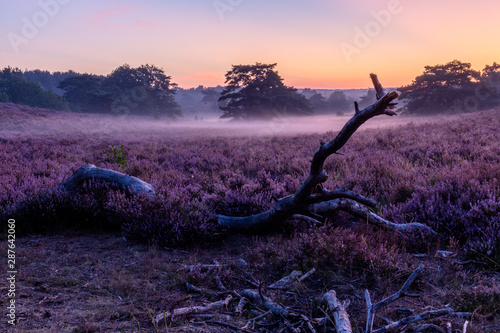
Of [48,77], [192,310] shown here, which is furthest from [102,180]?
[48,77]

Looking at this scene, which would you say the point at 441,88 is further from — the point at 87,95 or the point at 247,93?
the point at 87,95

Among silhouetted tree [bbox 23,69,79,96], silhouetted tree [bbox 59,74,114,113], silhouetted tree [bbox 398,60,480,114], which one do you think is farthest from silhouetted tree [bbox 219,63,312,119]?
silhouetted tree [bbox 23,69,79,96]

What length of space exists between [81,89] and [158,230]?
7516 centimetres

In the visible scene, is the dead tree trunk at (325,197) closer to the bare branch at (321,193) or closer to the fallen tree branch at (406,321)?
the bare branch at (321,193)

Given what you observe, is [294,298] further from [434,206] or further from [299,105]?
[299,105]

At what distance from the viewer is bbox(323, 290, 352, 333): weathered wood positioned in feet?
7.28

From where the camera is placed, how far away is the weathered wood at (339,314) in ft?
7.28

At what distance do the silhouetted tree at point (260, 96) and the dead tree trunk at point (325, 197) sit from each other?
47.2m

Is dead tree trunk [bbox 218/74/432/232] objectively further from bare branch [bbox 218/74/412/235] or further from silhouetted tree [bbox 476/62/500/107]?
silhouetted tree [bbox 476/62/500/107]

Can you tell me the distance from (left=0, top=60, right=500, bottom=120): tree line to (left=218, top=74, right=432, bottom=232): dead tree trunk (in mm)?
44553

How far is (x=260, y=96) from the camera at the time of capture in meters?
51.9

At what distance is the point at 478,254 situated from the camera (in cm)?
340

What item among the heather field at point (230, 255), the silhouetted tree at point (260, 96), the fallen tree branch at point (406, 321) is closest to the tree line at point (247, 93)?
the silhouetted tree at point (260, 96)

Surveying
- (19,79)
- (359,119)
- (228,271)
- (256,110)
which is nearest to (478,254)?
(359,119)
